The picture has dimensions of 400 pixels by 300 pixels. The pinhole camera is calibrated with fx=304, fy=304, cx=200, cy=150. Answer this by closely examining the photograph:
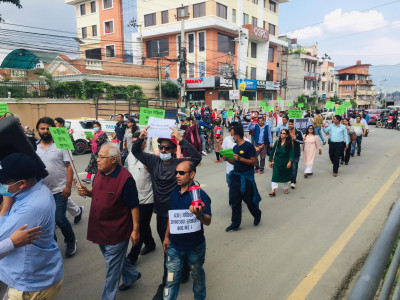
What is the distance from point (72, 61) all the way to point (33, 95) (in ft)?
22.6

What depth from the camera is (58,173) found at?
4.30 metres

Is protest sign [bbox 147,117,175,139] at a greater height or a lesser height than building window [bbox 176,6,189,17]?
lesser

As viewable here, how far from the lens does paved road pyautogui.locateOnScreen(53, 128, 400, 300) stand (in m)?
3.60

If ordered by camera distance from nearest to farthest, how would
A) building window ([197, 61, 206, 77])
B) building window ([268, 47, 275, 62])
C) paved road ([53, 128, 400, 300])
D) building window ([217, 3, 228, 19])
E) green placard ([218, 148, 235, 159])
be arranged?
paved road ([53, 128, 400, 300]) → green placard ([218, 148, 235, 159]) → building window ([217, 3, 228, 19]) → building window ([197, 61, 206, 77]) → building window ([268, 47, 275, 62])

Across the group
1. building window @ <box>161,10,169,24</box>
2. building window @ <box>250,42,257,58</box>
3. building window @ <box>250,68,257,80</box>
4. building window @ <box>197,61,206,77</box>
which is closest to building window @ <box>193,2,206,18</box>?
building window @ <box>161,10,169,24</box>

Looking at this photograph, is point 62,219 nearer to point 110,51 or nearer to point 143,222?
point 143,222

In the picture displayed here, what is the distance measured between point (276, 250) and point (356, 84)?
8132 cm

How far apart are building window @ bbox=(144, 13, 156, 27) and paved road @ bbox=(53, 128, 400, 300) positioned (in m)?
34.9

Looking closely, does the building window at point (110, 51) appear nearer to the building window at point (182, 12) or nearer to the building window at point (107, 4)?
the building window at point (107, 4)

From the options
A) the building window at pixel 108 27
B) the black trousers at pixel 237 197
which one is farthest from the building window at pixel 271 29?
the black trousers at pixel 237 197

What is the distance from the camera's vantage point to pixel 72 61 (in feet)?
75.7

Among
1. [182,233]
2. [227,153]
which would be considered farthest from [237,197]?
[182,233]

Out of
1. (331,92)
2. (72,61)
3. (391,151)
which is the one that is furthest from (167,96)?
(331,92)

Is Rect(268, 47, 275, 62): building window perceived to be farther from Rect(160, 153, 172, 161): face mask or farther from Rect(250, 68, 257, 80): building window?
Rect(160, 153, 172, 161): face mask
